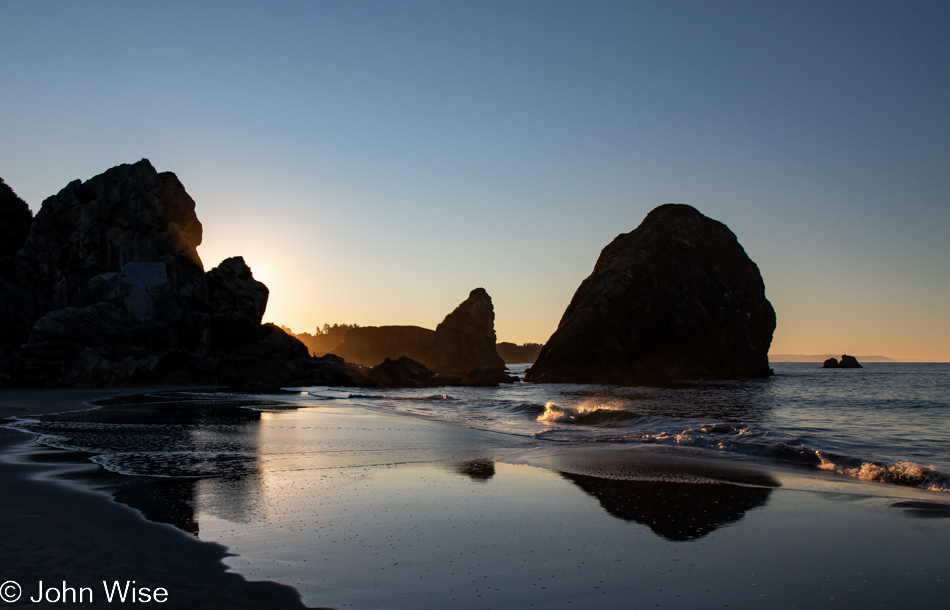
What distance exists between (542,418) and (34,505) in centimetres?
1813

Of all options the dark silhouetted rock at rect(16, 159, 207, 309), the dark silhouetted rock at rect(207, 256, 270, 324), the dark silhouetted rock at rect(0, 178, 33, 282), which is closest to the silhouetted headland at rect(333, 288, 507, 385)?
the dark silhouetted rock at rect(207, 256, 270, 324)

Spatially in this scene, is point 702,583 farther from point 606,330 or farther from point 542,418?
point 606,330

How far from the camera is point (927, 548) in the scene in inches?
208

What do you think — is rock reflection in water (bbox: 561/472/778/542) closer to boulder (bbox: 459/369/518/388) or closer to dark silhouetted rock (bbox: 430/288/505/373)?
boulder (bbox: 459/369/518/388)

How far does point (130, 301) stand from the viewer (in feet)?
124

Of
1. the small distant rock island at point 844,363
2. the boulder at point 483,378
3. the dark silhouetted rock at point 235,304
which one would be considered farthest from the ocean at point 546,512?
the small distant rock island at point 844,363

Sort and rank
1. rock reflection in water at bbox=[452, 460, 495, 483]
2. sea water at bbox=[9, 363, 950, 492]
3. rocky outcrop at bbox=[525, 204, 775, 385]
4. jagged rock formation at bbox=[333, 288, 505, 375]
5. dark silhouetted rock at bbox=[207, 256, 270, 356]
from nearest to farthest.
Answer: rock reflection in water at bbox=[452, 460, 495, 483], sea water at bbox=[9, 363, 950, 492], dark silhouetted rock at bbox=[207, 256, 270, 356], rocky outcrop at bbox=[525, 204, 775, 385], jagged rock formation at bbox=[333, 288, 505, 375]

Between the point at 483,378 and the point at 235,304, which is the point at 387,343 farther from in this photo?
the point at 235,304

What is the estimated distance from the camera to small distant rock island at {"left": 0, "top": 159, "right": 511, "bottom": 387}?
3341 cm

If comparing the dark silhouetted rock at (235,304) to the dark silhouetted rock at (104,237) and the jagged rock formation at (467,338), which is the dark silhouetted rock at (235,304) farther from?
the jagged rock formation at (467,338)

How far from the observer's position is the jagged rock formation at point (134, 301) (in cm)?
3338

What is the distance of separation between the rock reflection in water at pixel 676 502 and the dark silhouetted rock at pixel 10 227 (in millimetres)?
50706

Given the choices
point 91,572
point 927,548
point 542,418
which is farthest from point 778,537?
point 542,418

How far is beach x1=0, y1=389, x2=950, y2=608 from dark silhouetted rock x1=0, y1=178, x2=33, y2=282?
47842 mm
